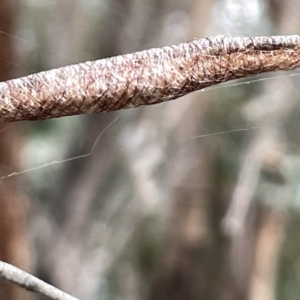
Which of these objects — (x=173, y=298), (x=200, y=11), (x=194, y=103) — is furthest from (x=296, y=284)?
(x=200, y=11)

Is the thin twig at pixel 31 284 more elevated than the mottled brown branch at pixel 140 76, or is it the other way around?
the mottled brown branch at pixel 140 76

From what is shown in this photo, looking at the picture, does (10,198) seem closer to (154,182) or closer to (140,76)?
(154,182)

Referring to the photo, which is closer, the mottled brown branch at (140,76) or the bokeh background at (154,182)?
the mottled brown branch at (140,76)

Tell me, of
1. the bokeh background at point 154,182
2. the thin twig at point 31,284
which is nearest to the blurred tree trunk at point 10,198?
the bokeh background at point 154,182

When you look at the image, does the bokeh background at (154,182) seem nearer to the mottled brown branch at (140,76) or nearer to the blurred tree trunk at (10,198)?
the blurred tree trunk at (10,198)

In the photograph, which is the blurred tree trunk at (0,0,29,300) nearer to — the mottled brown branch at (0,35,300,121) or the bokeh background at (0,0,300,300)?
the bokeh background at (0,0,300,300)

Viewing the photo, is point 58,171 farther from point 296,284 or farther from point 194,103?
point 296,284
